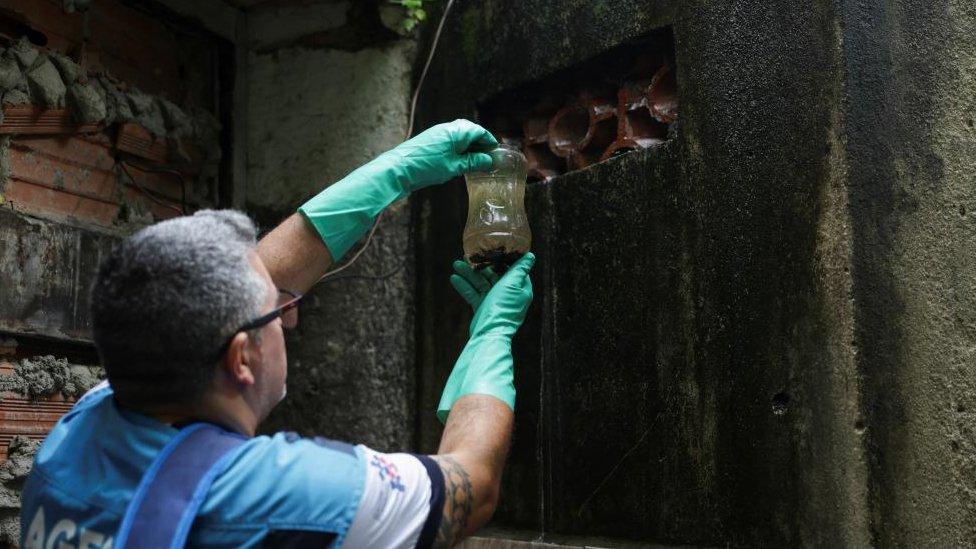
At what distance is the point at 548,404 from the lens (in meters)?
2.90

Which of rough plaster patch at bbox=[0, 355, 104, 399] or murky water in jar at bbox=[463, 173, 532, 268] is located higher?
murky water in jar at bbox=[463, 173, 532, 268]

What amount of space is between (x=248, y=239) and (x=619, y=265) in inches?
52.0

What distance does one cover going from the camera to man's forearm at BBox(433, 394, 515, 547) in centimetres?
164

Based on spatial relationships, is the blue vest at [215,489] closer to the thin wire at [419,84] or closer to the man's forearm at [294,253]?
the man's forearm at [294,253]

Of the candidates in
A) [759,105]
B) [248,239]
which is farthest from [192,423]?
[759,105]

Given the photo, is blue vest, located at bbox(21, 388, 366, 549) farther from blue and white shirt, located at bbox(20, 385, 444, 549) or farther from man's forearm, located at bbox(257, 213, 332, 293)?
man's forearm, located at bbox(257, 213, 332, 293)

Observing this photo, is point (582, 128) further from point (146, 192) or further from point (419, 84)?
point (146, 192)

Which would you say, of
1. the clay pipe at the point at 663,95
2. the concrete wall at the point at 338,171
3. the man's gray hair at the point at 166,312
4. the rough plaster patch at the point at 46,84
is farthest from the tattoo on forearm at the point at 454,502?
the rough plaster patch at the point at 46,84

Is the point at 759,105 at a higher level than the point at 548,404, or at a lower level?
higher

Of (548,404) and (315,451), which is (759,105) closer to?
(548,404)

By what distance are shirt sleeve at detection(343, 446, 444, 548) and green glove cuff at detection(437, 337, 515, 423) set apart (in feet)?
1.29

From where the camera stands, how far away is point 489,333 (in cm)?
229

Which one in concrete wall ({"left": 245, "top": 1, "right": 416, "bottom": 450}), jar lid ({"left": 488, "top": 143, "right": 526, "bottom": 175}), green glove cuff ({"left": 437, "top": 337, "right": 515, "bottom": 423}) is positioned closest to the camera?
green glove cuff ({"left": 437, "top": 337, "right": 515, "bottom": 423})

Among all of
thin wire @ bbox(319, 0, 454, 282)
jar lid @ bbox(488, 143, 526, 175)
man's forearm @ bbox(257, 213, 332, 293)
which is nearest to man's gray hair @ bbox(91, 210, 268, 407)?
man's forearm @ bbox(257, 213, 332, 293)
